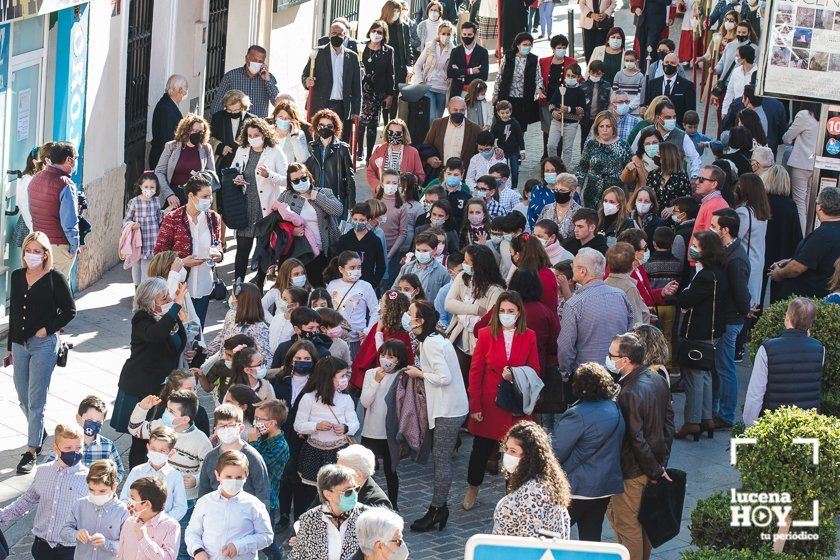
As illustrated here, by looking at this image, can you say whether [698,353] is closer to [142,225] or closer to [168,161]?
[142,225]

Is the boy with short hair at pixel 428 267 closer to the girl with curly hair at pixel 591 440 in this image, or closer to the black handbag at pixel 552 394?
the black handbag at pixel 552 394

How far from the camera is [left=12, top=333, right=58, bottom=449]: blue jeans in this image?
39.2 feet

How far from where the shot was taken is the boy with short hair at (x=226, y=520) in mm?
8867

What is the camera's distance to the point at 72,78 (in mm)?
15977

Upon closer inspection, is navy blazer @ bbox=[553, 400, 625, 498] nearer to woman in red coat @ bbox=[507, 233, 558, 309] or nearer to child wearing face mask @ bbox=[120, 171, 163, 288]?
woman in red coat @ bbox=[507, 233, 558, 309]

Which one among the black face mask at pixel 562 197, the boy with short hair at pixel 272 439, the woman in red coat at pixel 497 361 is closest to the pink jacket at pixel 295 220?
the black face mask at pixel 562 197

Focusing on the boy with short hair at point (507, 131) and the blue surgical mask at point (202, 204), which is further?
the boy with short hair at point (507, 131)

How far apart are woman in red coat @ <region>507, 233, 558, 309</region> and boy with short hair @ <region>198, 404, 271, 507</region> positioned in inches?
138

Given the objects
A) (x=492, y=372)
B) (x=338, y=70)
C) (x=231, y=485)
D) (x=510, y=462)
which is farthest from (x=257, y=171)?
(x=510, y=462)

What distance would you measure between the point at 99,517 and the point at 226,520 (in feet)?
2.70

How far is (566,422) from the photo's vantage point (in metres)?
9.88

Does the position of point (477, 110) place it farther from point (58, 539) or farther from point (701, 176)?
point (58, 539)

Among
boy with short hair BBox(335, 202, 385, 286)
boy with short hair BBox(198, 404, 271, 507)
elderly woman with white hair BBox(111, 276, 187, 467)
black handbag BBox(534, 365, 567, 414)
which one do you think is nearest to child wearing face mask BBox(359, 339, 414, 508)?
black handbag BBox(534, 365, 567, 414)

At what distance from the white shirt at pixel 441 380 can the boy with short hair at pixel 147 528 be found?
286 cm
